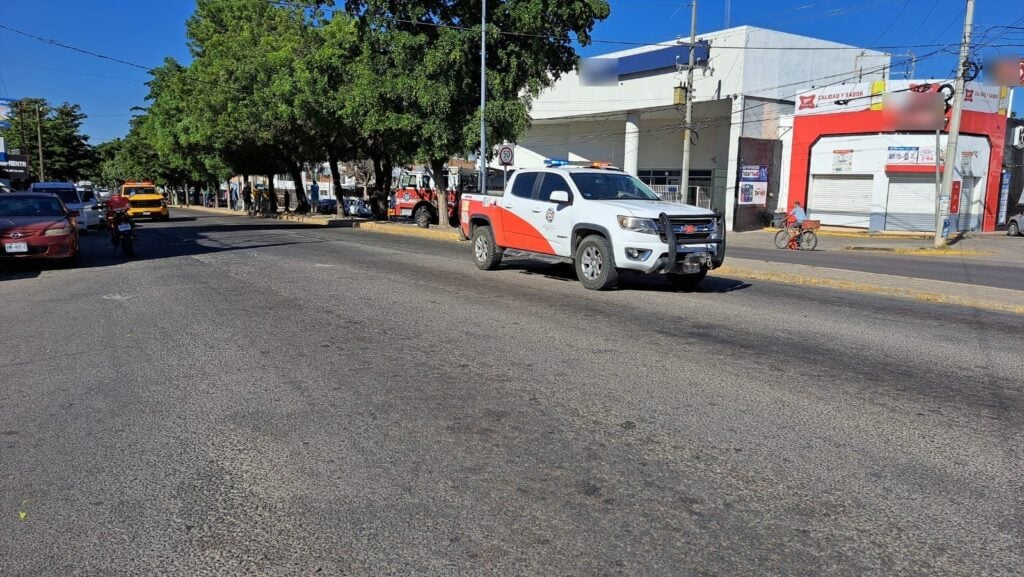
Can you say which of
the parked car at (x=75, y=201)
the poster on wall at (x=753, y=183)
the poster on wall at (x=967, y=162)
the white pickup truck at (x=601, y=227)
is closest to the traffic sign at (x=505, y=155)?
the white pickup truck at (x=601, y=227)

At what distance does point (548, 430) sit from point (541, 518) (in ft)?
3.79

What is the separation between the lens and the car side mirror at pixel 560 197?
1060 centimetres

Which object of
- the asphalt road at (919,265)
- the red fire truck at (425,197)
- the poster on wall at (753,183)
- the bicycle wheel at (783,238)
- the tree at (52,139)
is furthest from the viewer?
the tree at (52,139)

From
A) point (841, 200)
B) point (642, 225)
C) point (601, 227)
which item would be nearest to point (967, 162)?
point (841, 200)

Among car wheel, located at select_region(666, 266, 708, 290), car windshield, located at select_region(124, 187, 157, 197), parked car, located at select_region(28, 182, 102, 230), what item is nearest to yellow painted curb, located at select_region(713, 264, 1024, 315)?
car wheel, located at select_region(666, 266, 708, 290)

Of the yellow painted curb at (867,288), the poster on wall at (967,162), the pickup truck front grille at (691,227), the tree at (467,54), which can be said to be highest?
the tree at (467,54)

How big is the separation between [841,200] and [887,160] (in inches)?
111

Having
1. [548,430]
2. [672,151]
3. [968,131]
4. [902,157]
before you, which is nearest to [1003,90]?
[968,131]

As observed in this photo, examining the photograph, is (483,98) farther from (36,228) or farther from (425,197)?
(36,228)

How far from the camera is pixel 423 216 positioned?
28703mm

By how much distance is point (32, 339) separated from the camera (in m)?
7.34

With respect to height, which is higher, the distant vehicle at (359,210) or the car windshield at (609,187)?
the car windshield at (609,187)

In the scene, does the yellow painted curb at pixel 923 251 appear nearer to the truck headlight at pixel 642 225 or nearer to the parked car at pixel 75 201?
the truck headlight at pixel 642 225

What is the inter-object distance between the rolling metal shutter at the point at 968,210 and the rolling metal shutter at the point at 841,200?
3965 millimetres
